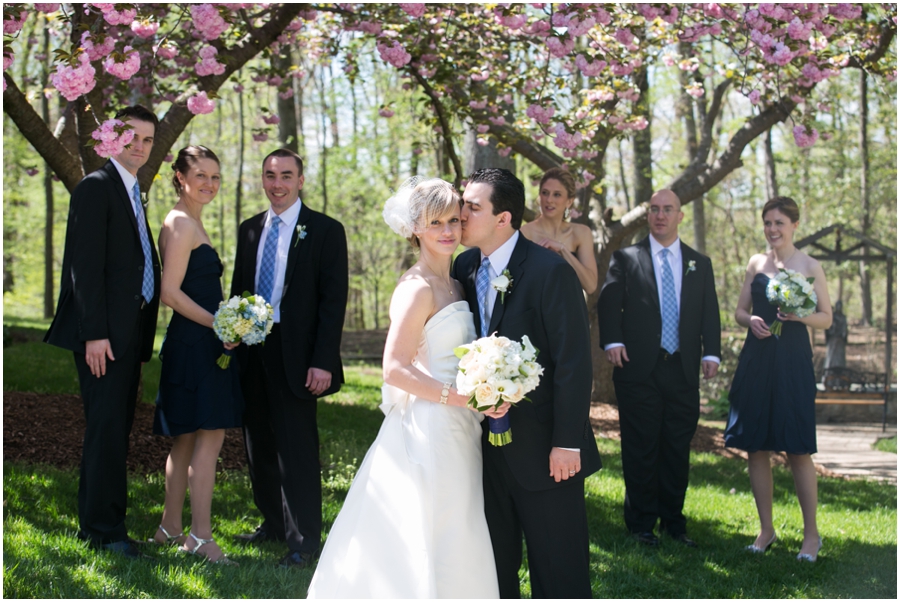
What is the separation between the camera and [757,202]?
107 feet

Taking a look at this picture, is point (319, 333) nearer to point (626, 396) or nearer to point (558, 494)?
point (558, 494)

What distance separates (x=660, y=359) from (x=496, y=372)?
2826 mm

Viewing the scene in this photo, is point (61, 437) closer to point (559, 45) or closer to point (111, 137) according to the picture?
point (111, 137)

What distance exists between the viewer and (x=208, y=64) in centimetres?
572

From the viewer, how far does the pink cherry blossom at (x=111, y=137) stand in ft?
13.7

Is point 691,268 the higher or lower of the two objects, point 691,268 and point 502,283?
the higher

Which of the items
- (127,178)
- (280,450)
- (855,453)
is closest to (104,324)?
(127,178)

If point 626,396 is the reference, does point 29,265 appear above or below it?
above

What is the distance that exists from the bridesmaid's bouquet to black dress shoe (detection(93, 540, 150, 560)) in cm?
227

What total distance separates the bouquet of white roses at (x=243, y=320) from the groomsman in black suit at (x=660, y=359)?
2.44m

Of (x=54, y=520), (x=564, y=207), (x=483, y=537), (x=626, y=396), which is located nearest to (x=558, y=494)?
(x=483, y=537)

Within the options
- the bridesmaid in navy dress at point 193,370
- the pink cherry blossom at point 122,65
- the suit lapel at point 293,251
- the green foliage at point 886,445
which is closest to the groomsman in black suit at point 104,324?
the bridesmaid in navy dress at point 193,370

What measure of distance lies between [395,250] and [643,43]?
2047 centimetres

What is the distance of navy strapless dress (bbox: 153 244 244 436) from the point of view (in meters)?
4.43
